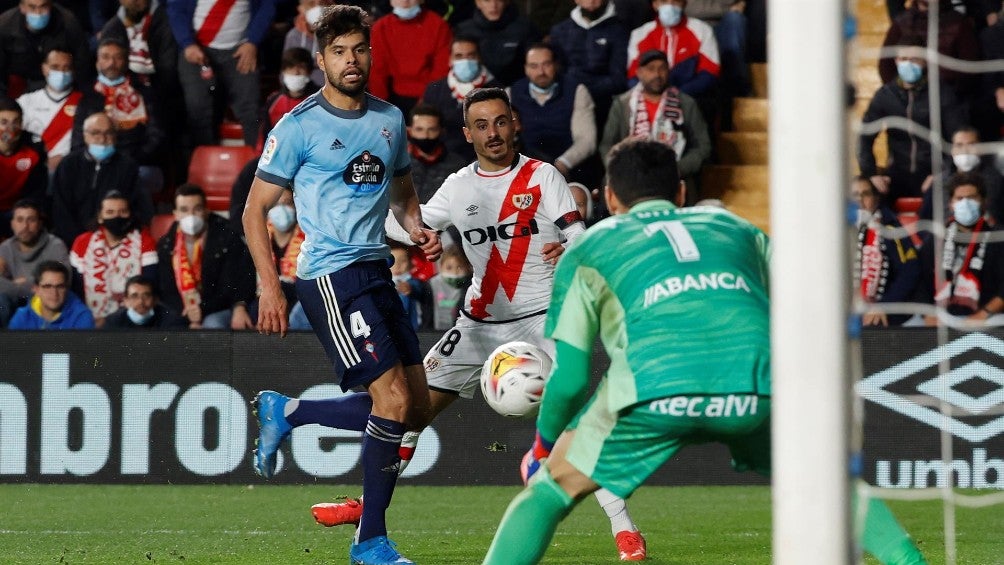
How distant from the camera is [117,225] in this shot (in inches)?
457

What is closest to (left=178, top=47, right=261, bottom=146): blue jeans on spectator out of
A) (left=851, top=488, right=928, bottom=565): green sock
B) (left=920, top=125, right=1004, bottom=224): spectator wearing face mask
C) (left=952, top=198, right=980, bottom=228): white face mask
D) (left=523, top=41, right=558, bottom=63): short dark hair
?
(left=523, top=41, right=558, bottom=63): short dark hair

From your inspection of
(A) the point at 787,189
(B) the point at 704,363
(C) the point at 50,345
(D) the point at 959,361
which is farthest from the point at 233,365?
(A) the point at 787,189

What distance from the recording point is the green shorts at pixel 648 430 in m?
4.28

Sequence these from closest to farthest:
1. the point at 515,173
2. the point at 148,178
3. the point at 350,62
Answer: the point at 350,62, the point at 515,173, the point at 148,178

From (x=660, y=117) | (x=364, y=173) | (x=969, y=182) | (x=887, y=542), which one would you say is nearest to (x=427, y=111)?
(x=660, y=117)

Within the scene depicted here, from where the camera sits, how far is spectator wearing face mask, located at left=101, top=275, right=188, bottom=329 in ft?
36.1

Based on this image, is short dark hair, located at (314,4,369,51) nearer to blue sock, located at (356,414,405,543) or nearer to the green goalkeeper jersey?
blue sock, located at (356,414,405,543)

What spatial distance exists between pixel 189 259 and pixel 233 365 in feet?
4.95

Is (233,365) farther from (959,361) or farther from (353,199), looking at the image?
(959,361)

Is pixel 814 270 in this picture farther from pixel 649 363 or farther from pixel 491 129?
pixel 491 129

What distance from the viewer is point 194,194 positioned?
37.8 feet

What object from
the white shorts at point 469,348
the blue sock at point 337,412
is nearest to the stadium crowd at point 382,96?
the white shorts at point 469,348

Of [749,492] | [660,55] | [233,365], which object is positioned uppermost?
[660,55]

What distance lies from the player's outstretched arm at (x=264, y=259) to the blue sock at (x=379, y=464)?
58cm
